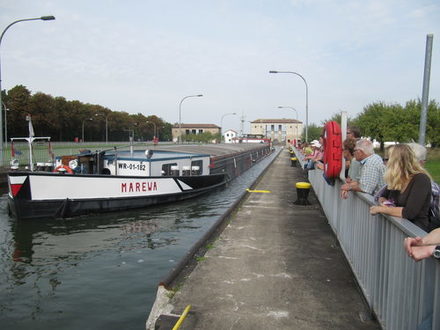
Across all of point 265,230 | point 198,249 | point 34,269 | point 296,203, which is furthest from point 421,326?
point 296,203

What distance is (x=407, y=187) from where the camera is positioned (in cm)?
340

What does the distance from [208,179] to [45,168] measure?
26.7 feet

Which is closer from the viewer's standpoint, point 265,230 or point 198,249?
point 198,249

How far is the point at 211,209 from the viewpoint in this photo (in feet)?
53.7

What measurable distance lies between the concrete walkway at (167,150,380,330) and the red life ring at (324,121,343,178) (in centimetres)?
154

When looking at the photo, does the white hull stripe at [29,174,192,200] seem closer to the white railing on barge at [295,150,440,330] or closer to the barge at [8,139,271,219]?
the barge at [8,139,271,219]

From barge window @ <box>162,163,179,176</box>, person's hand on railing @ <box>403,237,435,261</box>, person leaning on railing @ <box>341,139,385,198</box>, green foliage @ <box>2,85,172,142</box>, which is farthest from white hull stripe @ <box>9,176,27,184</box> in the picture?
green foliage @ <box>2,85,172,142</box>

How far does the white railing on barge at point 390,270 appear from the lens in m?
2.55

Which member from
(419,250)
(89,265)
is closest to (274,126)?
(89,265)

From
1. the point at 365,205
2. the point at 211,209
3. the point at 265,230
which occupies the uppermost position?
the point at 365,205

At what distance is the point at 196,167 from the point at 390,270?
619 inches

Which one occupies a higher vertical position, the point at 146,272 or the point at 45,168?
the point at 45,168

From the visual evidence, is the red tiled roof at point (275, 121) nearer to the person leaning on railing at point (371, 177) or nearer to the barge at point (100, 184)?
the barge at point (100, 184)

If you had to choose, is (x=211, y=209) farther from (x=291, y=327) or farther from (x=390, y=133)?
(x=390, y=133)
